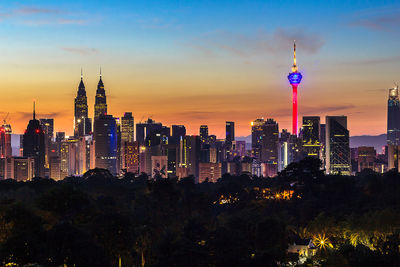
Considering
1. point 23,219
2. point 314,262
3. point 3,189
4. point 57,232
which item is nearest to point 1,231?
point 23,219

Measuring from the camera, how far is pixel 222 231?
40.8 meters

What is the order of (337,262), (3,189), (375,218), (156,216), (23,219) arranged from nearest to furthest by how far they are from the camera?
(337,262) < (23,219) < (375,218) < (156,216) < (3,189)

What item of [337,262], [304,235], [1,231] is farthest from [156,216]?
[337,262]

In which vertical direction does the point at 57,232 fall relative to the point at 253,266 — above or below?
above

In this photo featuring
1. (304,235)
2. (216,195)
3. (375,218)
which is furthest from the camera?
(216,195)

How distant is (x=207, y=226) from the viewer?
4903cm

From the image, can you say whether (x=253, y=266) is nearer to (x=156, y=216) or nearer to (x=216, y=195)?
(x=156, y=216)

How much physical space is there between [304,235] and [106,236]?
2325 cm

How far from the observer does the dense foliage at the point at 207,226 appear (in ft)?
110

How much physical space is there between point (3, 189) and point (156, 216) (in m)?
24.1

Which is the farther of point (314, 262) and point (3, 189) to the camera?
point (3, 189)

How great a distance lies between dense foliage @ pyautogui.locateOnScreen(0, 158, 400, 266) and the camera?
3356 centimetres

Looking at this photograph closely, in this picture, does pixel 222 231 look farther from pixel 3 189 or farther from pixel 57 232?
pixel 3 189

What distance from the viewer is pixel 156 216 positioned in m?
66.2
